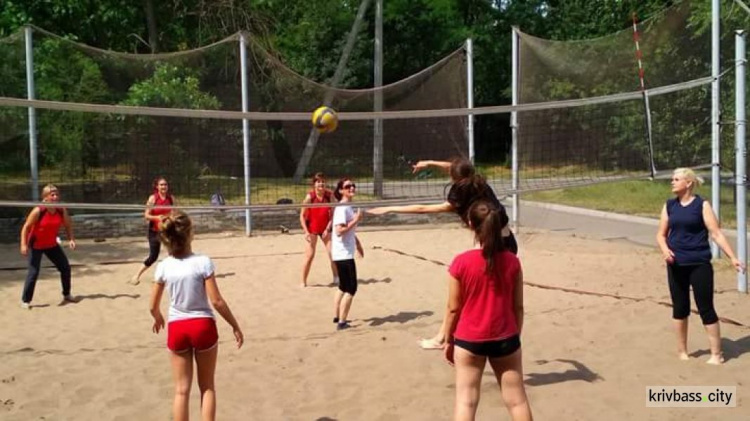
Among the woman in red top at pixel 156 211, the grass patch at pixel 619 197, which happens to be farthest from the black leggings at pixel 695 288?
the grass patch at pixel 619 197

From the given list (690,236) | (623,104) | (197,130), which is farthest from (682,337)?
(197,130)

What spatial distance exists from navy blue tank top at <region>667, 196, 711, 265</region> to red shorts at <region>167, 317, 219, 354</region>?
3.85 m

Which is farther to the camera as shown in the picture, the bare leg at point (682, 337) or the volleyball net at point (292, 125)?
the volleyball net at point (292, 125)

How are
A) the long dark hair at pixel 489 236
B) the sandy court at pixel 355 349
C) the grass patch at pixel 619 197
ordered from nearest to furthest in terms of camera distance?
the long dark hair at pixel 489 236 < the sandy court at pixel 355 349 < the grass patch at pixel 619 197

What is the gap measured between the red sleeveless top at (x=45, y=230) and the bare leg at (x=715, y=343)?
699 cm

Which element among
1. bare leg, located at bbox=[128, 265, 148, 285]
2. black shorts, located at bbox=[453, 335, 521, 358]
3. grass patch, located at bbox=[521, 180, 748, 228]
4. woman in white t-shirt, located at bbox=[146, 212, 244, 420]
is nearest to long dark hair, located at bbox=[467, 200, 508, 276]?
black shorts, located at bbox=[453, 335, 521, 358]

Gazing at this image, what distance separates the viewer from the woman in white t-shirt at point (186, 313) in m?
4.18

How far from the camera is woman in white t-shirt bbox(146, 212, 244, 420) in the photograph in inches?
165

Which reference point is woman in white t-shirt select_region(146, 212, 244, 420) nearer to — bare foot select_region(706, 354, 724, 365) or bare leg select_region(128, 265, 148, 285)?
bare foot select_region(706, 354, 724, 365)

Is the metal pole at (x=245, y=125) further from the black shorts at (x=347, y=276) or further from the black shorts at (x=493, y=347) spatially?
the black shorts at (x=493, y=347)

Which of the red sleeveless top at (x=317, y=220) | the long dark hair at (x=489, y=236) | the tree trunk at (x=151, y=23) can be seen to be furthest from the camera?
the tree trunk at (x=151, y=23)

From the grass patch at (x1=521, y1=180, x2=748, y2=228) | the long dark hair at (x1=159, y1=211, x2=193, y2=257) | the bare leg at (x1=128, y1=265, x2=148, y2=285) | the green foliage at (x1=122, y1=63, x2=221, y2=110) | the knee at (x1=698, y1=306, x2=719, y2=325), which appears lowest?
Result: the bare leg at (x1=128, y1=265, x2=148, y2=285)

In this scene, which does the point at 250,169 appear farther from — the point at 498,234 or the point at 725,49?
the point at 498,234

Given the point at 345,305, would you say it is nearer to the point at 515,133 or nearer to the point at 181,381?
the point at 181,381
